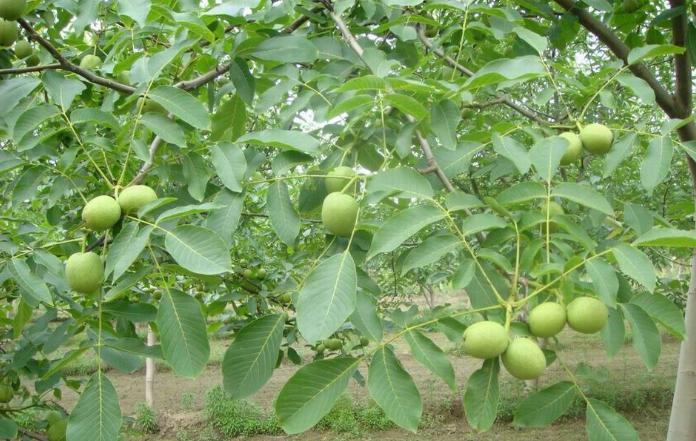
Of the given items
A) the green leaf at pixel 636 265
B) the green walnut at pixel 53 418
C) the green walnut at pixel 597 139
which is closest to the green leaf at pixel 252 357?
the green leaf at pixel 636 265

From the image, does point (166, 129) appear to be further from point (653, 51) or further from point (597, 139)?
point (653, 51)

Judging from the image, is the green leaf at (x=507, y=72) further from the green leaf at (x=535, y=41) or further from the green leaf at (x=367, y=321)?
the green leaf at (x=367, y=321)

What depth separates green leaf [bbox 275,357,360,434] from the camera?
105cm

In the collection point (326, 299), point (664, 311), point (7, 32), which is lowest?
point (664, 311)

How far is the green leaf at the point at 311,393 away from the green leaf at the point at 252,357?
9 centimetres

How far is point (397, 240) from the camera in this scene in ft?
3.71

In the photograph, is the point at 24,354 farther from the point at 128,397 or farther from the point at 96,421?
the point at 128,397

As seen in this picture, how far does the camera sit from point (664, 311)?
1196 millimetres

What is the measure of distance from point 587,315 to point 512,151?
1.36 ft

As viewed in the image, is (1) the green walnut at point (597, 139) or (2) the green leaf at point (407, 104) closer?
(2) the green leaf at point (407, 104)

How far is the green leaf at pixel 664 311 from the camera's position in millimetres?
1190

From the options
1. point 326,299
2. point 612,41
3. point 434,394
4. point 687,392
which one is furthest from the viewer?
point 434,394

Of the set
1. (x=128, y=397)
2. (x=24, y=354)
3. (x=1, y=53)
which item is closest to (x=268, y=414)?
(x=128, y=397)

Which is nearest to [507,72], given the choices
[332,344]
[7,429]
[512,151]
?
[512,151]
